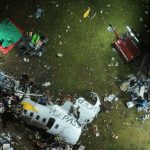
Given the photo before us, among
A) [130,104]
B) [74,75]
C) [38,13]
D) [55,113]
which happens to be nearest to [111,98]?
[130,104]

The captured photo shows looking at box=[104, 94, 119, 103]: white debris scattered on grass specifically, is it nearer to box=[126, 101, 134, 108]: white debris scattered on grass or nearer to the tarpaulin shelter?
box=[126, 101, 134, 108]: white debris scattered on grass

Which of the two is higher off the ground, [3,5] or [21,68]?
[3,5]

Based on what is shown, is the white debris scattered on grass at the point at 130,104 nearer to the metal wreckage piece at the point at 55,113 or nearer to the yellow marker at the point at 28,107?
the metal wreckage piece at the point at 55,113

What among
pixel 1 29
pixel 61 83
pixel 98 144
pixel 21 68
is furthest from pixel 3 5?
pixel 98 144

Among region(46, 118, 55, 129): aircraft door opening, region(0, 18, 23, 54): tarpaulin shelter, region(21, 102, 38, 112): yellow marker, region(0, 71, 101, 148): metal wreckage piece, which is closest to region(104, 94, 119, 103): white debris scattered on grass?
region(0, 71, 101, 148): metal wreckage piece

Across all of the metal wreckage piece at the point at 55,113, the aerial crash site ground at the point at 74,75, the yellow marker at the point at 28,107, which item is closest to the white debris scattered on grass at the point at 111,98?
the aerial crash site ground at the point at 74,75

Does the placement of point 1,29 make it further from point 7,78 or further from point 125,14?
point 125,14
